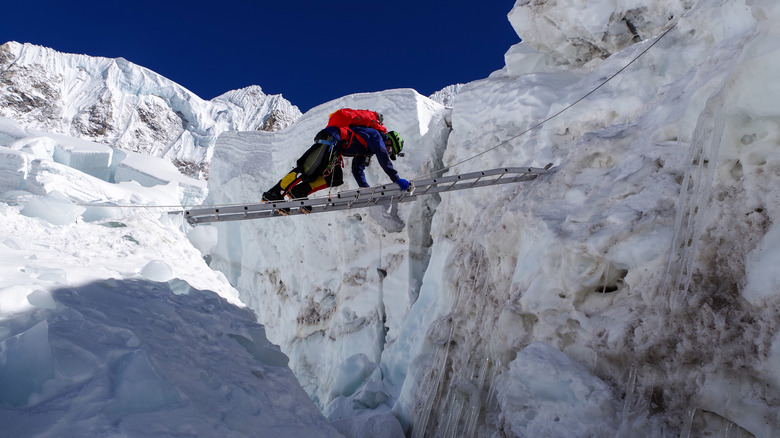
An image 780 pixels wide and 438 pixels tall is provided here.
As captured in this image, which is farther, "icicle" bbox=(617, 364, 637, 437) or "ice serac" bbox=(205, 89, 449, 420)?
"ice serac" bbox=(205, 89, 449, 420)

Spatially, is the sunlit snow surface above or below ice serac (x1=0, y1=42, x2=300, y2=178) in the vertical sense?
below

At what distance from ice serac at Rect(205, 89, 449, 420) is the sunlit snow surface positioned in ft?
3.46

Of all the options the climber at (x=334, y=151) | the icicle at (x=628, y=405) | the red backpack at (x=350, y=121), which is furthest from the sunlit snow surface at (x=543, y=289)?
the red backpack at (x=350, y=121)

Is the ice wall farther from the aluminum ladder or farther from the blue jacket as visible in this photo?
the blue jacket

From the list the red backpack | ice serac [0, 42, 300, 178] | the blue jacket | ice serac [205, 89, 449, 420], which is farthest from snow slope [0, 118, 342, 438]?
ice serac [0, 42, 300, 178]

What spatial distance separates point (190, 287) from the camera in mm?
3916

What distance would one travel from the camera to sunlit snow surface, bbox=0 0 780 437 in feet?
7.06

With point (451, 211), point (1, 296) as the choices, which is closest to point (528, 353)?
point (1, 296)

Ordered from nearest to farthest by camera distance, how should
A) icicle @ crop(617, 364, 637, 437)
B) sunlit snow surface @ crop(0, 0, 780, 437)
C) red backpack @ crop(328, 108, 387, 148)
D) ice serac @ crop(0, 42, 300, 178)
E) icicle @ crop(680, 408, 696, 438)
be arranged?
sunlit snow surface @ crop(0, 0, 780, 437) → icicle @ crop(680, 408, 696, 438) → icicle @ crop(617, 364, 637, 437) → red backpack @ crop(328, 108, 387, 148) → ice serac @ crop(0, 42, 300, 178)

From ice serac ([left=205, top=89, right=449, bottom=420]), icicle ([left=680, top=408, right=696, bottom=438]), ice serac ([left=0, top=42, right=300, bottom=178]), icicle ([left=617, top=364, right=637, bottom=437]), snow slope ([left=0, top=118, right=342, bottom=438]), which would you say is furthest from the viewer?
ice serac ([left=0, top=42, right=300, bottom=178])

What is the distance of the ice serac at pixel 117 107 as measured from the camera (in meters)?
43.4

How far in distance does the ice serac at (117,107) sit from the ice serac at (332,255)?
3328 centimetres

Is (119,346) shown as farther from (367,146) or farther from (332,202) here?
(367,146)

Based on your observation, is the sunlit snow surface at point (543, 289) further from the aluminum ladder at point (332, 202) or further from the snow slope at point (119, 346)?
the aluminum ladder at point (332, 202)
